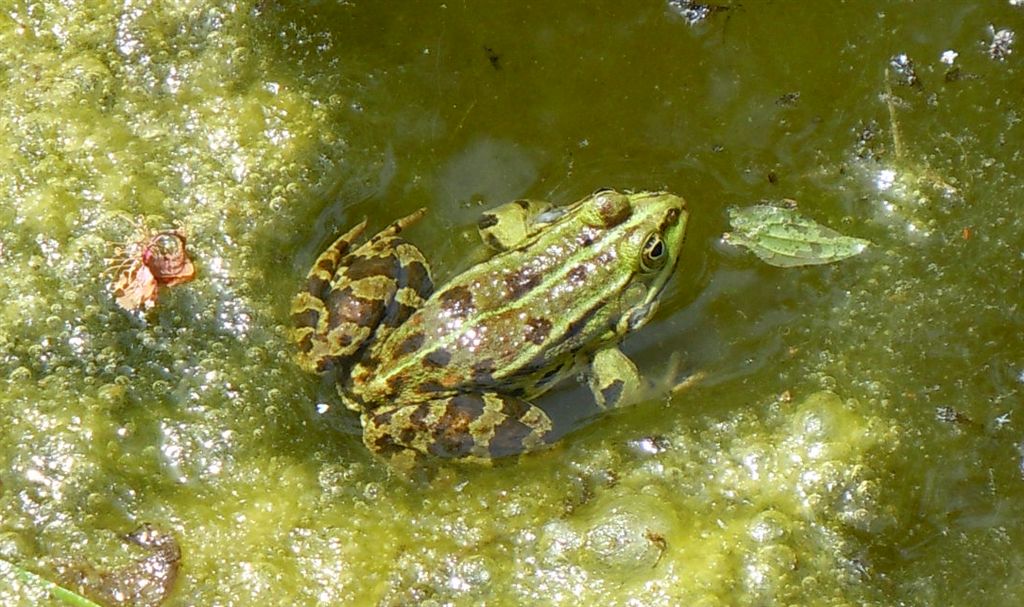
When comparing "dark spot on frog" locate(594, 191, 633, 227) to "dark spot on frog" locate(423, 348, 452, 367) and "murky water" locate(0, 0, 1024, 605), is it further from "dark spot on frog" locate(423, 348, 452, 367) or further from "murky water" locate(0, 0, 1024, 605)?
"dark spot on frog" locate(423, 348, 452, 367)

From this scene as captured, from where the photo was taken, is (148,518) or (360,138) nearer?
(148,518)

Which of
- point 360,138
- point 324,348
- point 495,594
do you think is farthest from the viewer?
point 360,138

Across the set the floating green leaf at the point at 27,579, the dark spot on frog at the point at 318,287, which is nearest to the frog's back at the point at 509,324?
the dark spot on frog at the point at 318,287

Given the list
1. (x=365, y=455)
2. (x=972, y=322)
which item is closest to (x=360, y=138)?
(x=365, y=455)

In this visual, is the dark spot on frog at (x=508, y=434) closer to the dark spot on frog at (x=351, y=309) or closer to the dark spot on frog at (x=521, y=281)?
the dark spot on frog at (x=521, y=281)

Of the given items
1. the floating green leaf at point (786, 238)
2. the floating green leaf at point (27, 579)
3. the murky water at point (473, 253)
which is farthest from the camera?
the floating green leaf at point (786, 238)

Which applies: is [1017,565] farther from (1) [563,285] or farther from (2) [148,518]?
(2) [148,518]

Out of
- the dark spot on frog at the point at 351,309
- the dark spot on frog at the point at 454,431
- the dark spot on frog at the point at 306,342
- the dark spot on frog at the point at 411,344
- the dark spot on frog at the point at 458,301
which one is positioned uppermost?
the dark spot on frog at the point at 351,309
